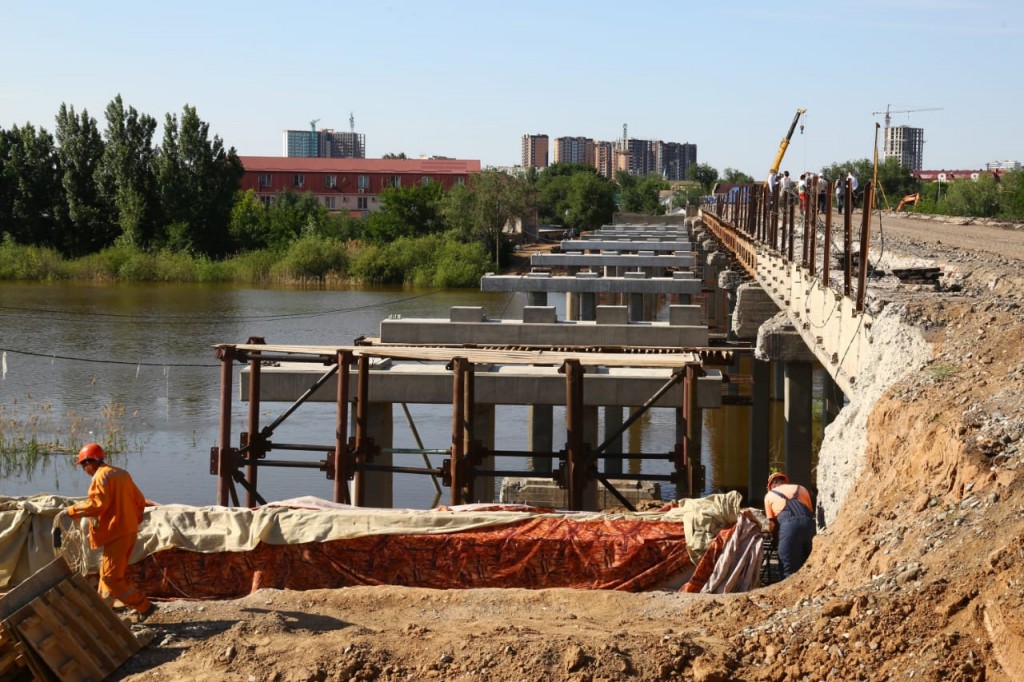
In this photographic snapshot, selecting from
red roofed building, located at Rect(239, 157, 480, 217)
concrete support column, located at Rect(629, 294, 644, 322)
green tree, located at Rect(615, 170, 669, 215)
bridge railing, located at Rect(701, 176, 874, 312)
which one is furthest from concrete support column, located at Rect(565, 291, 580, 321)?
green tree, located at Rect(615, 170, 669, 215)

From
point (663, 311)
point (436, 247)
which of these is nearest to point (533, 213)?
point (436, 247)

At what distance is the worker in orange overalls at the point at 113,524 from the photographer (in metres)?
8.42

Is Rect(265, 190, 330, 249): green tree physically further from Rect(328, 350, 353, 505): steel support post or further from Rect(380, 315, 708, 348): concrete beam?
Rect(328, 350, 353, 505): steel support post

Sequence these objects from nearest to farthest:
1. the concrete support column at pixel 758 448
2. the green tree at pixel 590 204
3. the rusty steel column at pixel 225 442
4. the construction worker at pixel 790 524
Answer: the construction worker at pixel 790 524, the rusty steel column at pixel 225 442, the concrete support column at pixel 758 448, the green tree at pixel 590 204

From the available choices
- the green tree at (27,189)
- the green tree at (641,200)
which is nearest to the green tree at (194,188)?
the green tree at (27,189)

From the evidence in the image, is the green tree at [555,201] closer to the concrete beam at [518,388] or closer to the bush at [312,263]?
the bush at [312,263]

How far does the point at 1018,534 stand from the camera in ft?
20.5

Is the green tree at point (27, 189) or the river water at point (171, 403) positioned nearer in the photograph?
the river water at point (171, 403)

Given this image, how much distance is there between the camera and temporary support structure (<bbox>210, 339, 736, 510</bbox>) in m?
13.0

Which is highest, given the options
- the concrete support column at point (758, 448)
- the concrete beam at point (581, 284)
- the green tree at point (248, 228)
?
the green tree at point (248, 228)

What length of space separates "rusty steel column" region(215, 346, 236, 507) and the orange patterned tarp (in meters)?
4.35

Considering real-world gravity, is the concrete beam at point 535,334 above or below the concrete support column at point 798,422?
above

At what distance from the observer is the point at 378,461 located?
14.8m

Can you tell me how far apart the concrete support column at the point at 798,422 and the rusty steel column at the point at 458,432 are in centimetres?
376
